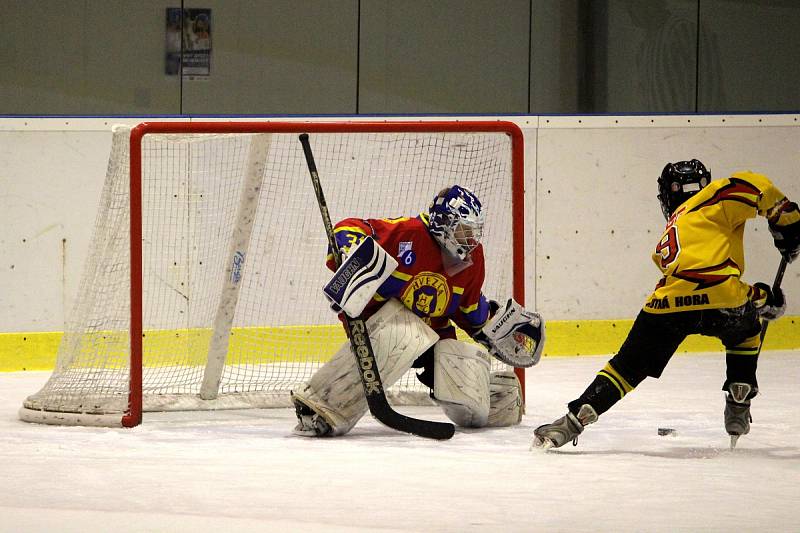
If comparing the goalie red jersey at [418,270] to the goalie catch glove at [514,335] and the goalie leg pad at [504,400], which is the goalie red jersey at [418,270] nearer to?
the goalie catch glove at [514,335]

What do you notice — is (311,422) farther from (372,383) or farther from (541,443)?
(541,443)

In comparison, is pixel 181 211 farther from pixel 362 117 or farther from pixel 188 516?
pixel 188 516

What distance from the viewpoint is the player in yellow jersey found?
3.94 meters

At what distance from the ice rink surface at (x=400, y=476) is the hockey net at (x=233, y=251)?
0.24 metres

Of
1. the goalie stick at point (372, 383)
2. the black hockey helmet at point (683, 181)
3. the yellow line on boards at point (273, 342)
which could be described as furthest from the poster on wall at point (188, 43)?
the black hockey helmet at point (683, 181)

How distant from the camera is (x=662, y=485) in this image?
3568 mm

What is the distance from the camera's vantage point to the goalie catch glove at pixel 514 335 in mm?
4605

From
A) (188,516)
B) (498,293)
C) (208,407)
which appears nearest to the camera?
(188,516)

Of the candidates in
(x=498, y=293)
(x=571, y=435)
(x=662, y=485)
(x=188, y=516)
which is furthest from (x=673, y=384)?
(x=188, y=516)

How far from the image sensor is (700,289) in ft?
12.9

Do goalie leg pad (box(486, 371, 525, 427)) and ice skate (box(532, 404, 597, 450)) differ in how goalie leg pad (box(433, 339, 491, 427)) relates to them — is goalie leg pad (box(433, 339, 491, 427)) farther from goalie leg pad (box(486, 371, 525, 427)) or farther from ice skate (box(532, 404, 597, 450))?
ice skate (box(532, 404, 597, 450))

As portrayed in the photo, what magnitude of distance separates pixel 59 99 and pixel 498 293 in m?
2.54

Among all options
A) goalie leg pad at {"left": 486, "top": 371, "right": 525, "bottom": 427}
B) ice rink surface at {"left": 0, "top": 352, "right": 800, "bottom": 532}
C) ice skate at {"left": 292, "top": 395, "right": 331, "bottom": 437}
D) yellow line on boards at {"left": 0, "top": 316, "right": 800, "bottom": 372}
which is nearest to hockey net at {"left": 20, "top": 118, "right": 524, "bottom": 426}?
yellow line on boards at {"left": 0, "top": 316, "right": 800, "bottom": 372}

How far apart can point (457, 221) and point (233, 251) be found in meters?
1.01
